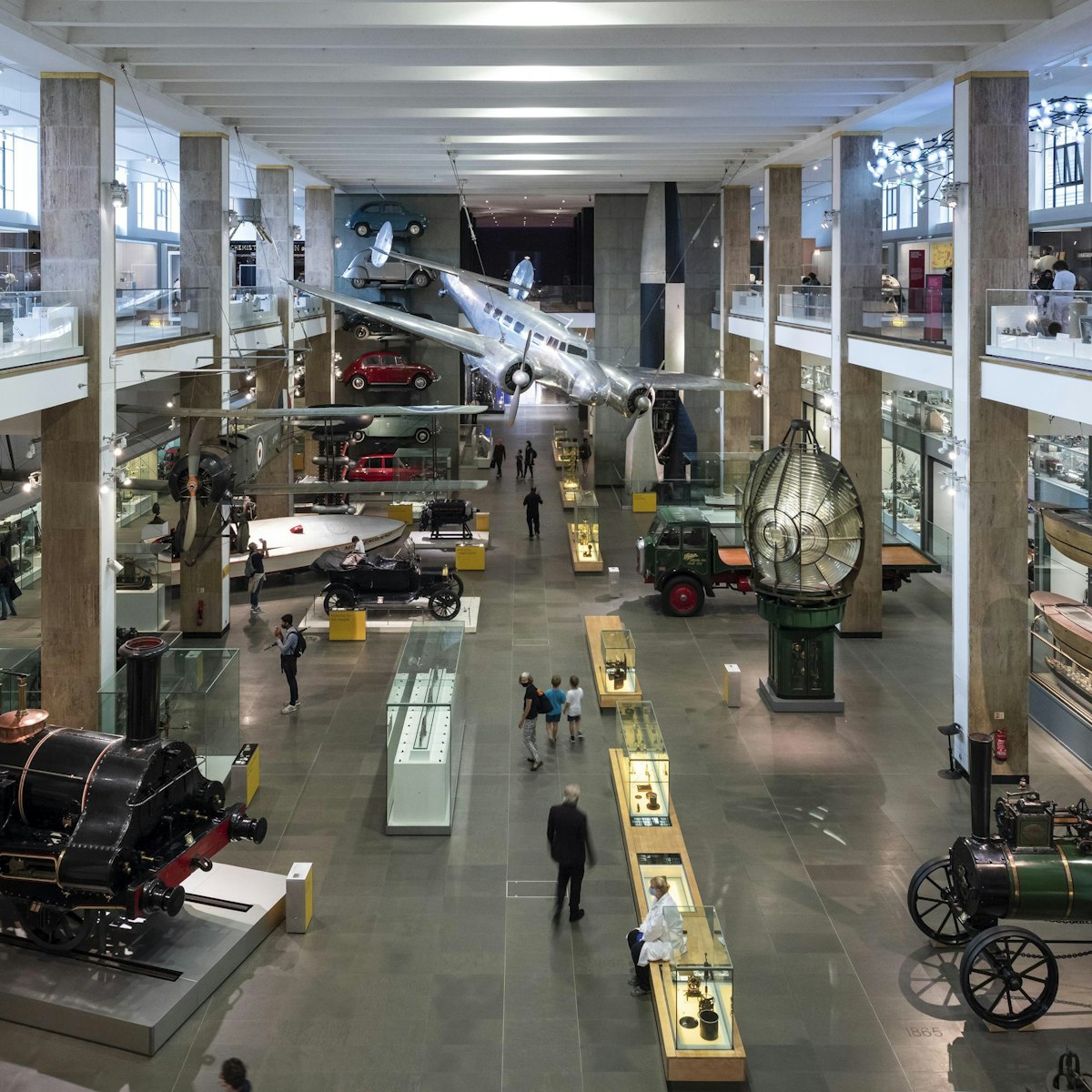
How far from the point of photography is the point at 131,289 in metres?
18.3

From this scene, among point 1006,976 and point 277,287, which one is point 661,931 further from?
point 277,287

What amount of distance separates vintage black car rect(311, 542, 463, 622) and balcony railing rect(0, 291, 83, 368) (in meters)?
7.75

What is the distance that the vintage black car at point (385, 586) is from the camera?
869 inches

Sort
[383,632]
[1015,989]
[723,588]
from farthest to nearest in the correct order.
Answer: [723,588] < [383,632] < [1015,989]

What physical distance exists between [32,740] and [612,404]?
65.1 feet

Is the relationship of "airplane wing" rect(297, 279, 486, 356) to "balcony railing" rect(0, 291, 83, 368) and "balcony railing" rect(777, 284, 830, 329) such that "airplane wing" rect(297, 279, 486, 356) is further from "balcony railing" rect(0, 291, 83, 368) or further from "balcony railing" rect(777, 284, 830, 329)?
"balcony railing" rect(0, 291, 83, 368)

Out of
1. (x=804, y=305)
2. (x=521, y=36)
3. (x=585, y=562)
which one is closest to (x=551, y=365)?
(x=585, y=562)

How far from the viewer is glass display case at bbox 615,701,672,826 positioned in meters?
13.1

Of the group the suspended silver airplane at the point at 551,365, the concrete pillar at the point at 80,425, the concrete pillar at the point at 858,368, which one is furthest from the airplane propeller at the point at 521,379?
the concrete pillar at the point at 80,425

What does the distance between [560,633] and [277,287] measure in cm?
1286

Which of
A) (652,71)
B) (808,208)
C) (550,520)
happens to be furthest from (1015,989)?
(808,208)

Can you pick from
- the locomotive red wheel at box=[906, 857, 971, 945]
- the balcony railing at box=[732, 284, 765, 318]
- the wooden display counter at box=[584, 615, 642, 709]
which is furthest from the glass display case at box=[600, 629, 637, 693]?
the balcony railing at box=[732, 284, 765, 318]

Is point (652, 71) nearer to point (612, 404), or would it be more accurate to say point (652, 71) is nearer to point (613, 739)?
point (613, 739)

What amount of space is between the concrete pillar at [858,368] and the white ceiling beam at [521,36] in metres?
6.12
